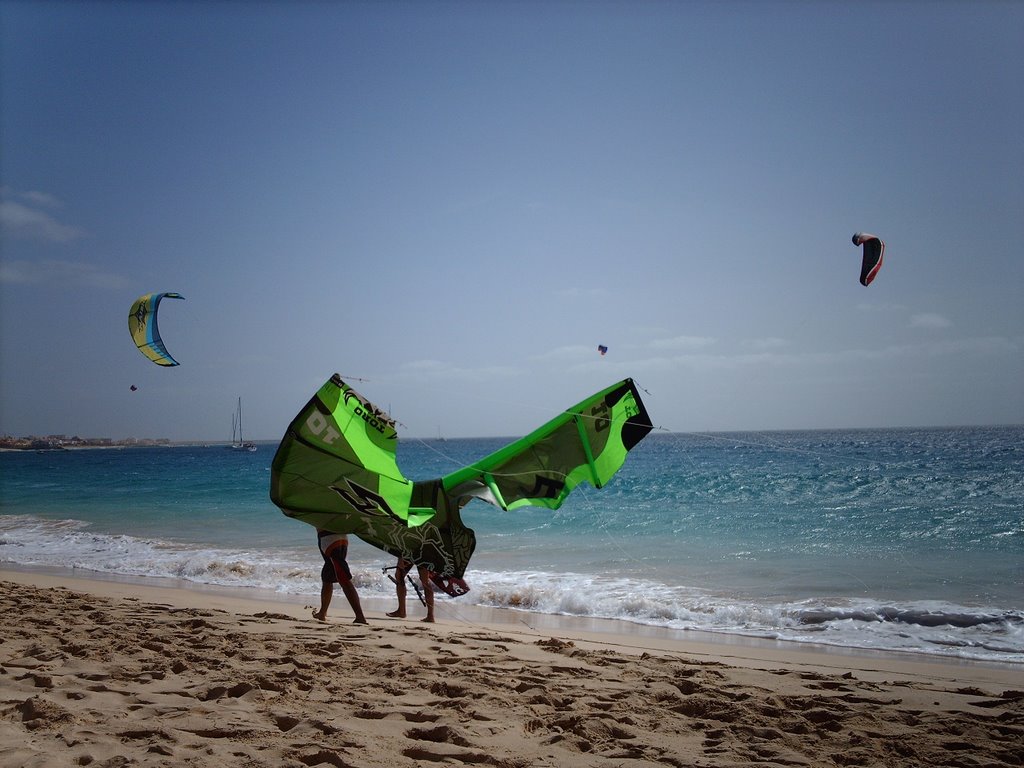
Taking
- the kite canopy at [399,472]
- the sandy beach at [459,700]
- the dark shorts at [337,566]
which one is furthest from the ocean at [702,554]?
the kite canopy at [399,472]

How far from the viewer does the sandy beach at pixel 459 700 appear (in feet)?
12.2

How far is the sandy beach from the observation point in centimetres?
371

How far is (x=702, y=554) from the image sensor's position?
12.1 metres

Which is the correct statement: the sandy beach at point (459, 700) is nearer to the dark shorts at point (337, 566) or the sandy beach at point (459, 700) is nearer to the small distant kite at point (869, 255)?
the dark shorts at point (337, 566)

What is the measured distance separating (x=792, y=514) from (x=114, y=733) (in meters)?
15.9

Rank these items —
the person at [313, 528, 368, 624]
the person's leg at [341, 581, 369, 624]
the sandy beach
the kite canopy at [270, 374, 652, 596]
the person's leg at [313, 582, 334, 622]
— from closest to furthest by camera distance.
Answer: the sandy beach → the kite canopy at [270, 374, 652, 596] → the person at [313, 528, 368, 624] → the person's leg at [341, 581, 369, 624] → the person's leg at [313, 582, 334, 622]

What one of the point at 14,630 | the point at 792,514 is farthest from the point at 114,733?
the point at 792,514

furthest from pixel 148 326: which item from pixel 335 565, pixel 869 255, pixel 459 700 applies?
pixel 869 255

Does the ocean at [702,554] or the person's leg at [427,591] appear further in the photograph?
the ocean at [702,554]

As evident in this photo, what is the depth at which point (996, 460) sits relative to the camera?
31516 millimetres

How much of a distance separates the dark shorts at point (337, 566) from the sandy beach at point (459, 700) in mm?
448

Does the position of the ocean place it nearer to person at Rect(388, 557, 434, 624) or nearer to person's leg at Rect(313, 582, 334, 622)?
person at Rect(388, 557, 434, 624)

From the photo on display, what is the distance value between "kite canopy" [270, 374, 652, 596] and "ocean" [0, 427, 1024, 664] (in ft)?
7.88

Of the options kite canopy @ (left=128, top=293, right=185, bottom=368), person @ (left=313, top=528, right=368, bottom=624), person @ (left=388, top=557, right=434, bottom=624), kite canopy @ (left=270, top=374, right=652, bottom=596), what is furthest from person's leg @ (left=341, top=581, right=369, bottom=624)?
kite canopy @ (left=128, top=293, right=185, bottom=368)
